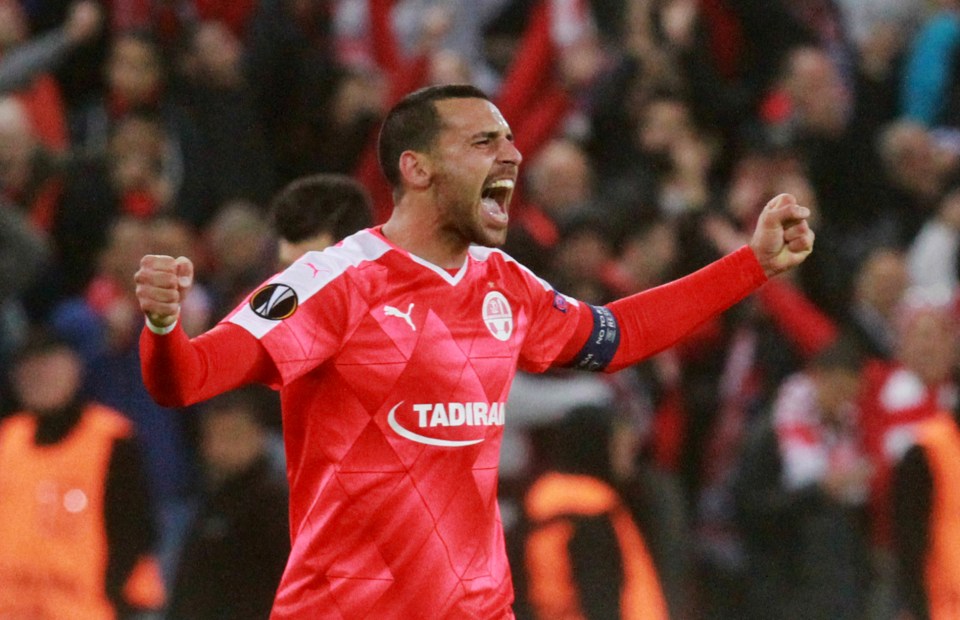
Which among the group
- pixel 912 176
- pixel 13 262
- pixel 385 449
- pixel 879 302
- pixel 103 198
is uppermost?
pixel 103 198

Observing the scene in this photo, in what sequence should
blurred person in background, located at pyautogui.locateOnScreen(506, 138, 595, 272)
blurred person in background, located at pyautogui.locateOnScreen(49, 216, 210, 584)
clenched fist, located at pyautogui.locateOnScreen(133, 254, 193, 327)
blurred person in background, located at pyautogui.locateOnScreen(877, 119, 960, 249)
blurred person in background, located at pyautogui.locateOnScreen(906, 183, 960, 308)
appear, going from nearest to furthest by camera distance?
clenched fist, located at pyautogui.locateOnScreen(133, 254, 193, 327), blurred person in background, located at pyautogui.locateOnScreen(49, 216, 210, 584), blurred person in background, located at pyautogui.locateOnScreen(506, 138, 595, 272), blurred person in background, located at pyautogui.locateOnScreen(906, 183, 960, 308), blurred person in background, located at pyautogui.locateOnScreen(877, 119, 960, 249)

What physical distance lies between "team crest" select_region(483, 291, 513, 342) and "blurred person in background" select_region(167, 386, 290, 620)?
7.54 feet

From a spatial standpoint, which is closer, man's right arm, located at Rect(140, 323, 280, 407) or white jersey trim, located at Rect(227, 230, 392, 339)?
man's right arm, located at Rect(140, 323, 280, 407)

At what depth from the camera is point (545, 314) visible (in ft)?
13.5

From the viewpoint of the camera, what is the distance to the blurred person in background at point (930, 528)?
6.60 meters

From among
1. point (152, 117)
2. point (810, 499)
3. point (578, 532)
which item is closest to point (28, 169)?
point (152, 117)

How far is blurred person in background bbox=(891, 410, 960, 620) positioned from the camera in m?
6.60

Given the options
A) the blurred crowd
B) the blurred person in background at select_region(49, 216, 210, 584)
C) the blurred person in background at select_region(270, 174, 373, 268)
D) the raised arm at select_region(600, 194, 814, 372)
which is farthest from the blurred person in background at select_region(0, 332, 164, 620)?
the raised arm at select_region(600, 194, 814, 372)

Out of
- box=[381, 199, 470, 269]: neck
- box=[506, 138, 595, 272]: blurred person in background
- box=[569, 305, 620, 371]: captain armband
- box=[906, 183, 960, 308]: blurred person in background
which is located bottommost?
box=[569, 305, 620, 371]: captain armband

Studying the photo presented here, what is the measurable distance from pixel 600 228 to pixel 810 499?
59.3 inches

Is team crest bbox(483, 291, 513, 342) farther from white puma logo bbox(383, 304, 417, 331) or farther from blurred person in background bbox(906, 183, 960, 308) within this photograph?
blurred person in background bbox(906, 183, 960, 308)

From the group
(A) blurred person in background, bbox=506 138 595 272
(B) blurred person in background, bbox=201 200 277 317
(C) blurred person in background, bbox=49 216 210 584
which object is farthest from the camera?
(A) blurred person in background, bbox=506 138 595 272

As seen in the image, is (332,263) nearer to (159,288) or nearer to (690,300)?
(159,288)

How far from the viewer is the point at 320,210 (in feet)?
15.6
